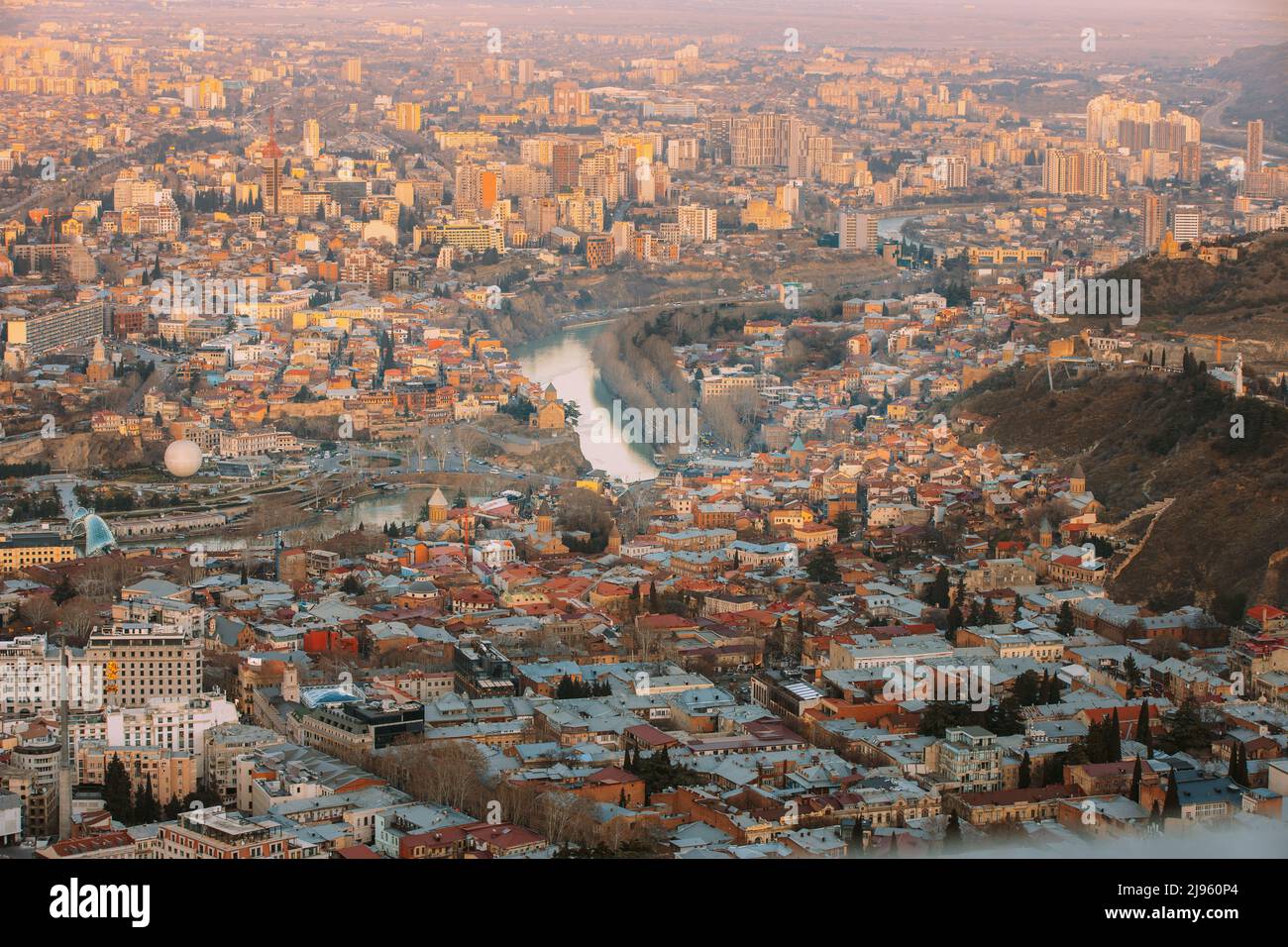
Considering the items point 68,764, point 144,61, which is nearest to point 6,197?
point 144,61

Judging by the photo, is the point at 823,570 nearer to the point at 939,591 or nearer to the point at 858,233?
the point at 939,591

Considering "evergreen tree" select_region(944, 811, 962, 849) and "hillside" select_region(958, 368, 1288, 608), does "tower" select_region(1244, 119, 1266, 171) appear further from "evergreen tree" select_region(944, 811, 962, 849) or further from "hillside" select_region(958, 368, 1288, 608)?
"evergreen tree" select_region(944, 811, 962, 849)

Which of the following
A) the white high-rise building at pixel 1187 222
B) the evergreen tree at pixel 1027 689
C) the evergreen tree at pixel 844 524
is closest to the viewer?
the evergreen tree at pixel 1027 689

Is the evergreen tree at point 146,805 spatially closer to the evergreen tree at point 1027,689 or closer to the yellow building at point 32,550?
the evergreen tree at point 1027,689

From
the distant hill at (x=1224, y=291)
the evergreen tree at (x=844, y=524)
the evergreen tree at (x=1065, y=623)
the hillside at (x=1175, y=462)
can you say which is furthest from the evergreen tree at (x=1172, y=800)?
the distant hill at (x=1224, y=291)

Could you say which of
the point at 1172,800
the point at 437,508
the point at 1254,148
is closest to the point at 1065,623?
the point at 1172,800
